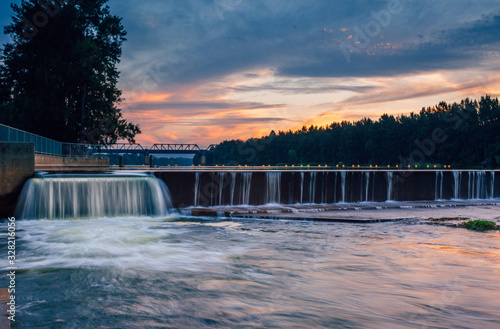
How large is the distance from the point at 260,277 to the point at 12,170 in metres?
13.4

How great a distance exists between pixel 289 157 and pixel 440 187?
165 m

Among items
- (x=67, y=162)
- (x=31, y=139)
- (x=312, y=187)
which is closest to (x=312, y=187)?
(x=312, y=187)

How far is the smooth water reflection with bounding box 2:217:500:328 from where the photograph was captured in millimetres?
7273

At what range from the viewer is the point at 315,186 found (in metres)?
24.6

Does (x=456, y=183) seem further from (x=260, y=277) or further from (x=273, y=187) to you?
(x=260, y=277)

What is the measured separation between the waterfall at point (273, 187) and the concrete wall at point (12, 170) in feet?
37.5

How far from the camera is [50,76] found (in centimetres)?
3853

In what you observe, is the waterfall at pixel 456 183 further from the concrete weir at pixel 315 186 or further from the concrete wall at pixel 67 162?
the concrete wall at pixel 67 162

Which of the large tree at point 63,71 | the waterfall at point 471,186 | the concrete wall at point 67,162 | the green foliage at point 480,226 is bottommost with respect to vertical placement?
the green foliage at point 480,226

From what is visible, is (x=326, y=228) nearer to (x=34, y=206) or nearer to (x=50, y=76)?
(x=34, y=206)

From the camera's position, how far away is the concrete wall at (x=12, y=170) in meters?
17.9

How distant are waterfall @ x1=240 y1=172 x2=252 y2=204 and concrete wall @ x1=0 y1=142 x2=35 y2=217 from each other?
10.0 metres

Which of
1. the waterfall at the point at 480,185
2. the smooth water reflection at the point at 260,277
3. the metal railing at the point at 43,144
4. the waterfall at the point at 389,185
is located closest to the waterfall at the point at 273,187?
the waterfall at the point at 389,185

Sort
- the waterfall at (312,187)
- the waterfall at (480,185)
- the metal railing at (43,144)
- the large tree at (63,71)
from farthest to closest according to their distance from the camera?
the large tree at (63,71) < the waterfall at (480,185) < the waterfall at (312,187) < the metal railing at (43,144)
